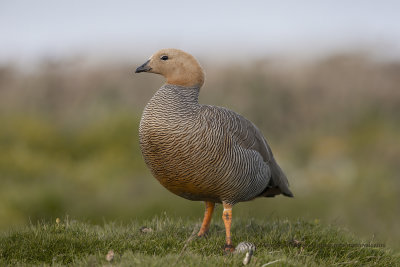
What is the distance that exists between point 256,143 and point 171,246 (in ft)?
4.45

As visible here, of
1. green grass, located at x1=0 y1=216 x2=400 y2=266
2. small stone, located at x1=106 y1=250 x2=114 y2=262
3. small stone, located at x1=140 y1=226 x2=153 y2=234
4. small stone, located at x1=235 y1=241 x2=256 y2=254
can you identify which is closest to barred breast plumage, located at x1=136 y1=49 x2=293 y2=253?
small stone, located at x1=235 y1=241 x2=256 y2=254

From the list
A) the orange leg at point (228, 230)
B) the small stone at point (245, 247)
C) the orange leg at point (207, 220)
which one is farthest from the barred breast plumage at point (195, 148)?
the small stone at point (245, 247)

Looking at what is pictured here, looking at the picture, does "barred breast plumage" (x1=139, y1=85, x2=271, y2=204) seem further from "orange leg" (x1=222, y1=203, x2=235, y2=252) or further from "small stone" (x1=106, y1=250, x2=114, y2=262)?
"small stone" (x1=106, y1=250, x2=114, y2=262)

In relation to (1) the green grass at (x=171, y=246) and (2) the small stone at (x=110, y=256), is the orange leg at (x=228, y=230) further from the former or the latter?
(2) the small stone at (x=110, y=256)

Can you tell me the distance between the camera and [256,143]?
550 centimetres

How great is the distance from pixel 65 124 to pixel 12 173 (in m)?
3.31

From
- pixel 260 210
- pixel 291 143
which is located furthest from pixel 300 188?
pixel 291 143

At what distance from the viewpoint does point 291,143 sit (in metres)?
17.3

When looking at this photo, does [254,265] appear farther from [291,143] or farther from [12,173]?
[291,143]

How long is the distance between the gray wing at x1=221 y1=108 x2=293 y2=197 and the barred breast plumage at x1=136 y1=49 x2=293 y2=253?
0.4 inches

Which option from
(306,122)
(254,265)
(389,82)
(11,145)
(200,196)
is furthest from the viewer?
(389,82)

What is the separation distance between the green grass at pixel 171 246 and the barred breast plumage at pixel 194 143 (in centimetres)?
36

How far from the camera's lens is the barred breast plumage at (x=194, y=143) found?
16.0ft

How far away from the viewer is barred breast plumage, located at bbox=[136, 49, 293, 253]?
16.0ft
